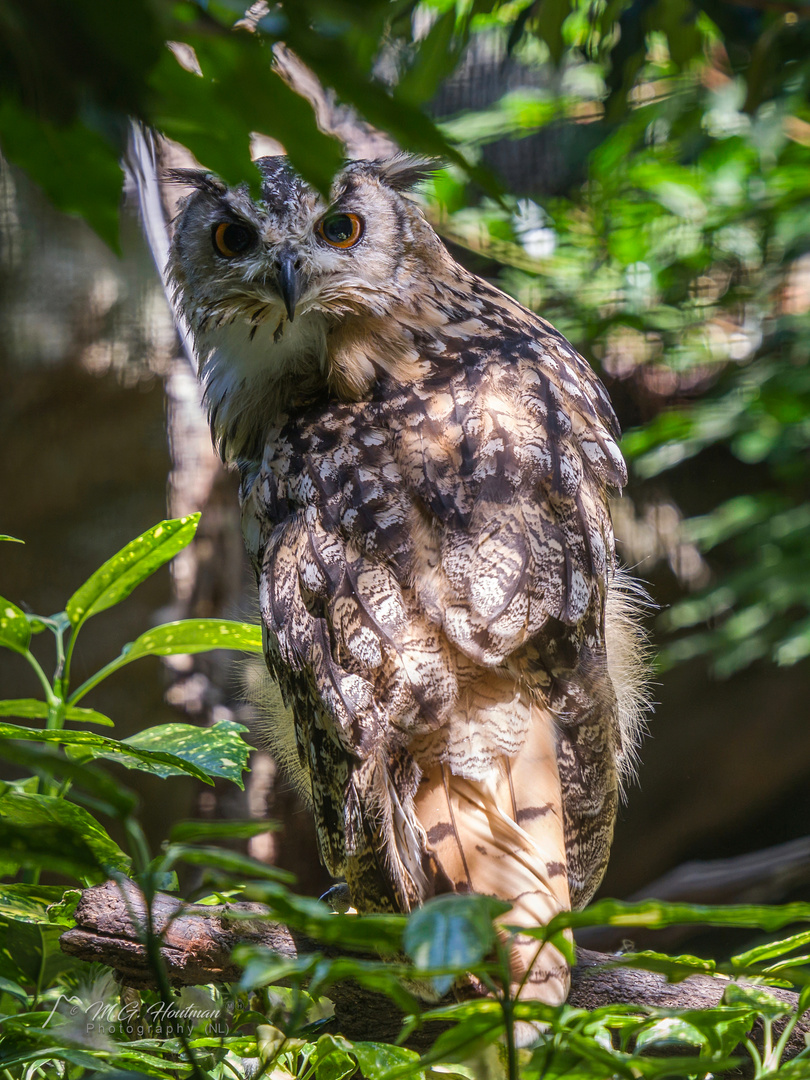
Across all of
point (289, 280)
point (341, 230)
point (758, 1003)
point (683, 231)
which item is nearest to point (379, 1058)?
point (758, 1003)

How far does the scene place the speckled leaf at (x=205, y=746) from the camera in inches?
42.9

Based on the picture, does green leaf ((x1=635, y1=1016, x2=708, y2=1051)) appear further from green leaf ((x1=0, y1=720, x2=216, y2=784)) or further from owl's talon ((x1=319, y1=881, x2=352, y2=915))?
owl's talon ((x1=319, y1=881, x2=352, y2=915))

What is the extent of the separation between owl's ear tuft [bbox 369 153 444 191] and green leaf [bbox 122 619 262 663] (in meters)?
0.89

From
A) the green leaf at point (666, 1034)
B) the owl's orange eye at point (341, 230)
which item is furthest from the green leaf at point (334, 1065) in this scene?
the owl's orange eye at point (341, 230)

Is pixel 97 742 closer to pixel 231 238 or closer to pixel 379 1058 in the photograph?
pixel 379 1058

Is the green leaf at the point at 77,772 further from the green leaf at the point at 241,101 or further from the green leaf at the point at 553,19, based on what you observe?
the green leaf at the point at 553,19

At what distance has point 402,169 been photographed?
147 centimetres

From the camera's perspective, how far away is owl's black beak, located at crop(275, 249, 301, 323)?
124 cm

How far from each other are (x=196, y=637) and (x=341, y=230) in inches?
29.0

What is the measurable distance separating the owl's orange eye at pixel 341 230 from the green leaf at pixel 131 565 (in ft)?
1.75

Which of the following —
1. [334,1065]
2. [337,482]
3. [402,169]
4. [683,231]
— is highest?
[683,231]

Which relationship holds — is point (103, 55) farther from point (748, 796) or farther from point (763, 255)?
point (748, 796)

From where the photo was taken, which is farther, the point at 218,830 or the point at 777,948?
the point at 777,948

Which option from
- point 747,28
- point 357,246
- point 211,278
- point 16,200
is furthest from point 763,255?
point 16,200
